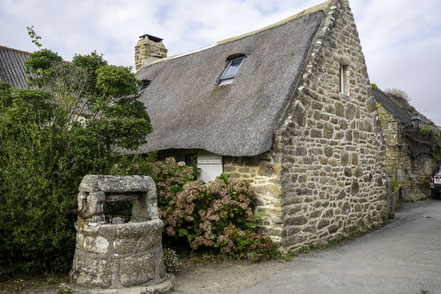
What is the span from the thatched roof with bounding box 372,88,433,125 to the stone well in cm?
1306

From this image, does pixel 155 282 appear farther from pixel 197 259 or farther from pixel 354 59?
pixel 354 59

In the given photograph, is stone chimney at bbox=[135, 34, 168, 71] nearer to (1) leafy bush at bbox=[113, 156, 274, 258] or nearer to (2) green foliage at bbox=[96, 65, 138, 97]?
(2) green foliage at bbox=[96, 65, 138, 97]

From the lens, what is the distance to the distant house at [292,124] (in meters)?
6.65

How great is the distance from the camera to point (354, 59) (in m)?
8.77

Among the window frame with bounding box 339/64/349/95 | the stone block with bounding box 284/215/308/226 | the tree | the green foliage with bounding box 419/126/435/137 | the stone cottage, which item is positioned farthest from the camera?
the green foliage with bounding box 419/126/435/137

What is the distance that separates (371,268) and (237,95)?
4.28 m

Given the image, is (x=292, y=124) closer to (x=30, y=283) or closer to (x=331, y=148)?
(x=331, y=148)

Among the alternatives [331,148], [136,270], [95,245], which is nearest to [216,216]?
[136,270]

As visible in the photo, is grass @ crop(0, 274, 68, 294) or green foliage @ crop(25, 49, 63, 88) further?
green foliage @ crop(25, 49, 63, 88)

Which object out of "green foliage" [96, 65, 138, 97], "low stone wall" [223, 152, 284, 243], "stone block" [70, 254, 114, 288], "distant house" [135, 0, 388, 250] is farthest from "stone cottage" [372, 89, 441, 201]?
"stone block" [70, 254, 114, 288]

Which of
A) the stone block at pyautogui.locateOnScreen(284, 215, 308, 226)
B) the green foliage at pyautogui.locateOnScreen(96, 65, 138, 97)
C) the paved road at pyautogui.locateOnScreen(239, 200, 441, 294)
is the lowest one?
the paved road at pyautogui.locateOnScreen(239, 200, 441, 294)

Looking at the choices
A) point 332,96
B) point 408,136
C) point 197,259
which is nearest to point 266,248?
point 197,259

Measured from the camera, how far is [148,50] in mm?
14750

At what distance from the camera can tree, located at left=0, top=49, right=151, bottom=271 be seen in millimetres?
4797
